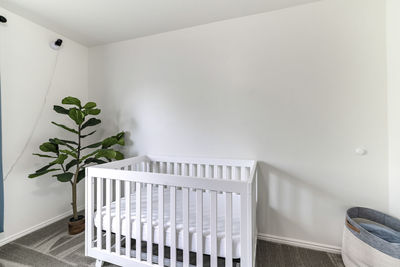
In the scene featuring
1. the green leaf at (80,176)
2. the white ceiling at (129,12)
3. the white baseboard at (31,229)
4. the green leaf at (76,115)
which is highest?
the white ceiling at (129,12)

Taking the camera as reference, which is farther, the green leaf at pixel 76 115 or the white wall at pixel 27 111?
the green leaf at pixel 76 115

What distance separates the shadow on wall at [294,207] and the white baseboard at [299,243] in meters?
0.04

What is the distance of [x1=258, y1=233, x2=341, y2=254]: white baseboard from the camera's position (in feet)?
5.42

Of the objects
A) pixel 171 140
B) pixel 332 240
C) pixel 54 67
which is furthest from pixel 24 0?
pixel 332 240

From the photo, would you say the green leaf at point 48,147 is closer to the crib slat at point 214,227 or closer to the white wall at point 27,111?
the white wall at point 27,111

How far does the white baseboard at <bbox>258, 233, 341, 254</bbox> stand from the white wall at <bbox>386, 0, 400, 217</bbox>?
23.4 inches

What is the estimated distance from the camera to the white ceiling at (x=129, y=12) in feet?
5.57

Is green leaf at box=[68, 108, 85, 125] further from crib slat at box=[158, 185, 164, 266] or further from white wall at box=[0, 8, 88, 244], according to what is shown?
crib slat at box=[158, 185, 164, 266]

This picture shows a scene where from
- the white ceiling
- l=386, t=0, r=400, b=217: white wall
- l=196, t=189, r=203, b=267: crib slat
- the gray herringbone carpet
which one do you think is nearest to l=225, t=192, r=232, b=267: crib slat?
l=196, t=189, r=203, b=267: crib slat

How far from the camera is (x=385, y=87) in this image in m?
1.52

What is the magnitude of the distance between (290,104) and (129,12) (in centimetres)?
190

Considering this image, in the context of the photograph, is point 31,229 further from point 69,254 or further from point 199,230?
point 199,230

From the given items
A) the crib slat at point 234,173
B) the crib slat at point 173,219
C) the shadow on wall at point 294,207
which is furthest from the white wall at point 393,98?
the crib slat at point 173,219

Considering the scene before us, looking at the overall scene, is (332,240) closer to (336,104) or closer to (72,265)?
(336,104)
